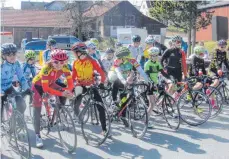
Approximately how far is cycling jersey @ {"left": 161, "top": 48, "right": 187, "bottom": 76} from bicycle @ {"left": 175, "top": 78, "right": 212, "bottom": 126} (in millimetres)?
858

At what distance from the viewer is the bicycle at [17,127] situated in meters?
5.25

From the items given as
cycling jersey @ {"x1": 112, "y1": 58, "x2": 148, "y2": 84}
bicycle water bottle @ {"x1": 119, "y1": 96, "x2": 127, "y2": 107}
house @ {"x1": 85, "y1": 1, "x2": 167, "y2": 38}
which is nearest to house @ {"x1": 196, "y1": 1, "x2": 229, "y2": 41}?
house @ {"x1": 85, "y1": 1, "x2": 167, "y2": 38}

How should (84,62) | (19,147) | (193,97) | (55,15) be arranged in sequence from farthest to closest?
(55,15), (193,97), (84,62), (19,147)

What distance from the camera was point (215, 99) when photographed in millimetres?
7918

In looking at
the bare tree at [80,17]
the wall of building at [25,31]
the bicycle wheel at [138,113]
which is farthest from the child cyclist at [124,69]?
the wall of building at [25,31]

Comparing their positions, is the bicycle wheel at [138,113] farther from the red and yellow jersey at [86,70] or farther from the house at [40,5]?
the house at [40,5]

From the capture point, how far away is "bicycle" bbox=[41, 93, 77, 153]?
555 cm

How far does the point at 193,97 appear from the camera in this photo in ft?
24.2

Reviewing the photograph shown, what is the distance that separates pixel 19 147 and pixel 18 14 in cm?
5113

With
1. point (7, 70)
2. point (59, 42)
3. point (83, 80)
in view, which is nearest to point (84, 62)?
point (83, 80)

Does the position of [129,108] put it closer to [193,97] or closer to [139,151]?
[139,151]

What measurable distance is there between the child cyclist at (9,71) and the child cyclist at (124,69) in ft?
6.17

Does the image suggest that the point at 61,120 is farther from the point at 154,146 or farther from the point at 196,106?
the point at 196,106

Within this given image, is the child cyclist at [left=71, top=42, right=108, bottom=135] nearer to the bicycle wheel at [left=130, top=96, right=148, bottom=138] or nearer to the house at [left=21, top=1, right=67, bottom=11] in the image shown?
the bicycle wheel at [left=130, top=96, right=148, bottom=138]
